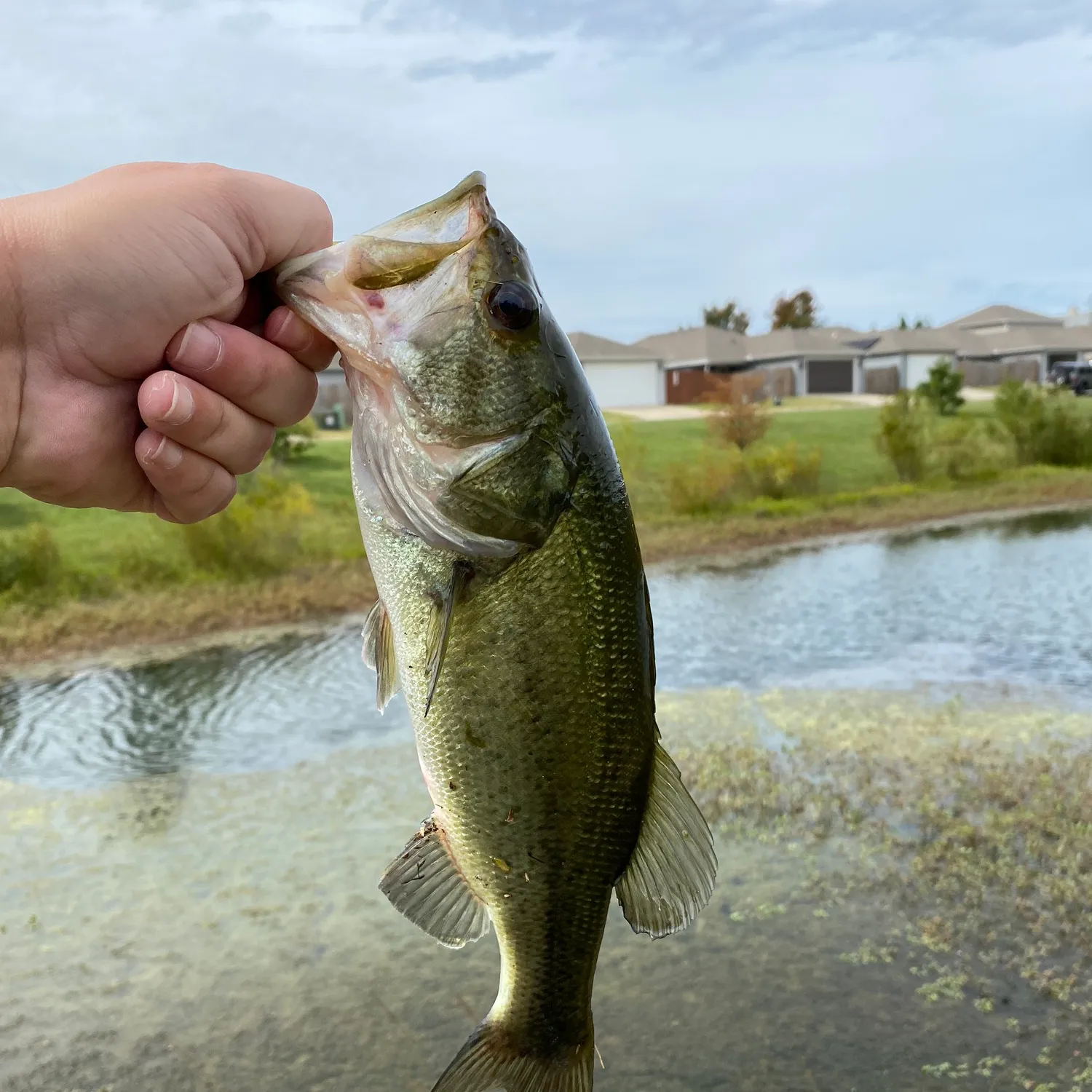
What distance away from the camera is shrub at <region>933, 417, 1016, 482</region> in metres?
18.9

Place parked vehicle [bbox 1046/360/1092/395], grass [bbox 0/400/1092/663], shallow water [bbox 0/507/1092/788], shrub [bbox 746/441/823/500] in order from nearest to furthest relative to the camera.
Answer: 1. shallow water [bbox 0/507/1092/788]
2. grass [bbox 0/400/1092/663]
3. shrub [bbox 746/441/823/500]
4. parked vehicle [bbox 1046/360/1092/395]

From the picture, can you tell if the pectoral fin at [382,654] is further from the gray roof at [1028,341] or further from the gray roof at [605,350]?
the gray roof at [1028,341]

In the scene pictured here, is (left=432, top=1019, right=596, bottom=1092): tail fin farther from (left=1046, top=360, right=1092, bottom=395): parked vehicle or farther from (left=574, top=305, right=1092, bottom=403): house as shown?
(left=574, top=305, right=1092, bottom=403): house

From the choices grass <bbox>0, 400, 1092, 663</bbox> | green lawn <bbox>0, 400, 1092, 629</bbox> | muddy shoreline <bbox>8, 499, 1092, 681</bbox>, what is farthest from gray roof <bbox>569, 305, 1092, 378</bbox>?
muddy shoreline <bbox>8, 499, 1092, 681</bbox>

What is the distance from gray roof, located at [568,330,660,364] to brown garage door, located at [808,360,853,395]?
22.9 ft

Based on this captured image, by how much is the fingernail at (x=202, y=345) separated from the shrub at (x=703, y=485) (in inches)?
560

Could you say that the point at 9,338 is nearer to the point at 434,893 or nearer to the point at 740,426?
the point at 434,893

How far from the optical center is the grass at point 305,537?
945 centimetres

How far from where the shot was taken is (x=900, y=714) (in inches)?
271

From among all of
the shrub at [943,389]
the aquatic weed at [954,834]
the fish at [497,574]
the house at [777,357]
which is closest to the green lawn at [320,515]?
the shrub at [943,389]

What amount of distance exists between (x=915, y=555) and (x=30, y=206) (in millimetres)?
12174

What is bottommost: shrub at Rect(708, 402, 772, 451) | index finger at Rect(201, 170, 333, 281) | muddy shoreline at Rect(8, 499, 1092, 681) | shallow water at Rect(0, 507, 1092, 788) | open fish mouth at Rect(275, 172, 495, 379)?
shallow water at Rect(0, 507, 1092, 788)

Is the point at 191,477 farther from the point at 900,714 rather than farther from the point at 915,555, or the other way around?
the point at 915,555

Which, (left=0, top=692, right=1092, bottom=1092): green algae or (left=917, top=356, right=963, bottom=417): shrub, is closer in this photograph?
(left=0, top=692, right=1092, bottom=1092): green algae
